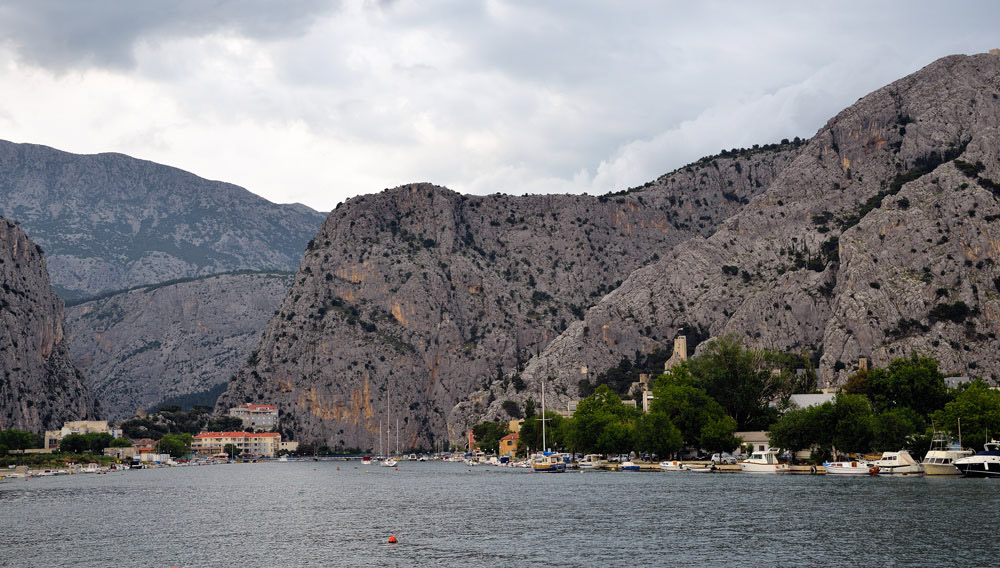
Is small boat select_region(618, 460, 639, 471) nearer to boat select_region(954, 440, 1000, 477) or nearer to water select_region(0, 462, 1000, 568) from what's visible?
water select_region(0, 462, 1000, 568)

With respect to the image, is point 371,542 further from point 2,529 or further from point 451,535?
point 2,529

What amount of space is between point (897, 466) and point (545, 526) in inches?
2745

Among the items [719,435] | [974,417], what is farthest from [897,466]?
[719,435]

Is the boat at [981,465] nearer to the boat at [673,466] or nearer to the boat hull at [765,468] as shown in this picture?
the boat hull at [765,468]

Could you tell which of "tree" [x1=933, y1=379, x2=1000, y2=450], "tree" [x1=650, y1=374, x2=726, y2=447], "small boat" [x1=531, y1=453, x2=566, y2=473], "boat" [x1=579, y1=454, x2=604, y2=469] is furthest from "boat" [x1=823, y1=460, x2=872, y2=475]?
"boat" [x1=579, y1=454, x2=604, y2=469]

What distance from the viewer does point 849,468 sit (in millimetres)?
129875

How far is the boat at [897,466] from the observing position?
126m

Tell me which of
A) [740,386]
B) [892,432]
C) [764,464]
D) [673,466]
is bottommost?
[673,466]

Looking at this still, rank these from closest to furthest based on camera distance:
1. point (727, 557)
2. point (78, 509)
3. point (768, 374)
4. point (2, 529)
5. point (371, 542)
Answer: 1. point (727, 557)
2. point (371, 542)
3. point (2, 529)
4. point (78, 509)
5. point (768, 374)

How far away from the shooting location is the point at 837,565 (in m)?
54.7

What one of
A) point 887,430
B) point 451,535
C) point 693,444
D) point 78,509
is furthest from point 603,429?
point 451,535

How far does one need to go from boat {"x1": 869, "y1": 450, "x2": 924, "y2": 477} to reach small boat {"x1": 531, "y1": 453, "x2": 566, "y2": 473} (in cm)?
6417

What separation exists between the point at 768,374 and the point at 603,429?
32.7 m

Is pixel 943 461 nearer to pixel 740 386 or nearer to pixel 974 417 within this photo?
pixel 974 417
